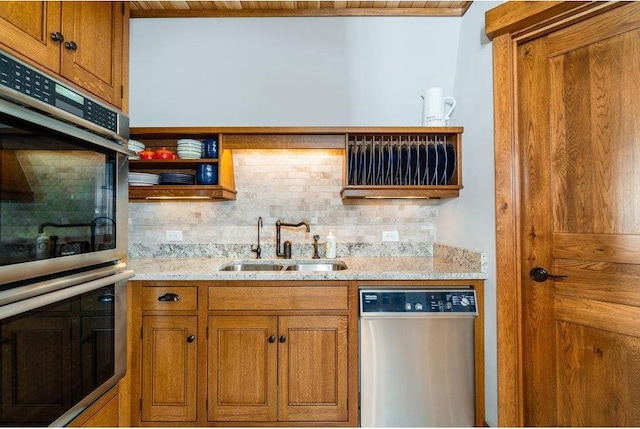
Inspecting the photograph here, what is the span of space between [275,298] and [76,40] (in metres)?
1.42

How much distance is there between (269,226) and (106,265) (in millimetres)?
1211

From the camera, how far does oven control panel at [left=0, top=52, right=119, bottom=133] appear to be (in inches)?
34.8

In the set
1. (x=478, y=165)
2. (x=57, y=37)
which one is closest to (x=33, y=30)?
(x=57, y=37)

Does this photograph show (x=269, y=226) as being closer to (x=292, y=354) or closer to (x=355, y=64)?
(x=292, y=354)

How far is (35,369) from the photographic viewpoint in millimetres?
995

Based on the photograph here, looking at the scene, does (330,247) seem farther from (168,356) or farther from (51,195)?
(51,195)

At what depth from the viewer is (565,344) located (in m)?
1.47

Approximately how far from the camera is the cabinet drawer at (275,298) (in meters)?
1.72

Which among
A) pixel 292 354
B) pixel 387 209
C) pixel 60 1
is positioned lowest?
pixel 292 354

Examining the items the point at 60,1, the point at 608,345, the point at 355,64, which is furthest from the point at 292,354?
the point at 355,64

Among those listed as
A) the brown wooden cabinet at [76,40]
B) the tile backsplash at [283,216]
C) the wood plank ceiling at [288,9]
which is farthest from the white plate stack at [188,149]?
the wood plank ceiling at [288,9]

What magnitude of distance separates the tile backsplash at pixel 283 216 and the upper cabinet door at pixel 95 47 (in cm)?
104

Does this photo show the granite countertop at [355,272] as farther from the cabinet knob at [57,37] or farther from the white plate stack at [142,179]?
the cabinet knob at [57,37]

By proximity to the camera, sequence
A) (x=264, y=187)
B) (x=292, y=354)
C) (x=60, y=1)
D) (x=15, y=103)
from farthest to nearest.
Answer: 1. (x=264, y=187)
2. (x=292, y=354)
3. (x=60, y=1)
4. (x=15, y=103)
